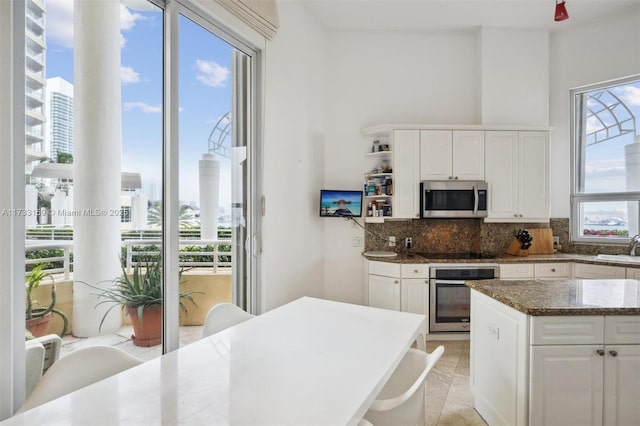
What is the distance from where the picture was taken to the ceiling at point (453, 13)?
3.43 m

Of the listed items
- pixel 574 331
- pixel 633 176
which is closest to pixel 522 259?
pixel 633 176

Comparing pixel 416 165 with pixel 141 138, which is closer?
pixel 141 138

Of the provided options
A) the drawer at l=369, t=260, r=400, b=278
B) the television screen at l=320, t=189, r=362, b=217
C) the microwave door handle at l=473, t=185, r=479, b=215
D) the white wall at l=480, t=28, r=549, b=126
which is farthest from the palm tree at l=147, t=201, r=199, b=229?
the white wall at l=480, t=28, r=549, b=126

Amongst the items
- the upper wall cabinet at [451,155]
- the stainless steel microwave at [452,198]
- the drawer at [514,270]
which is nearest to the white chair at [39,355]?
the stainless steel microwave at [452,198]

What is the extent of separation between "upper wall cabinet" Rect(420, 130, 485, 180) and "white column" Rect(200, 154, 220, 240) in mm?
2234

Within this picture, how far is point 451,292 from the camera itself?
3357 millimetres

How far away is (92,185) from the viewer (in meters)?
1.63

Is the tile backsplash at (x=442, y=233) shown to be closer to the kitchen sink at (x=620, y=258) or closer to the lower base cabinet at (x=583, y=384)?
the kitchen sink at (x=620, y=258)

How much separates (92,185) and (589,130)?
483 centimetres

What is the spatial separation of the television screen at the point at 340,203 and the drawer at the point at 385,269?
593 millimetres

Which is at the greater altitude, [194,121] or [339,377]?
[194,121]

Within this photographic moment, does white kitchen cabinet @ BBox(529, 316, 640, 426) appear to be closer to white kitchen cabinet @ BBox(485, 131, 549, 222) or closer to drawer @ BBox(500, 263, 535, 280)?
drawer @ BBox(500, 263, 535, 280)

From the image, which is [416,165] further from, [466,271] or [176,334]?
[176,334]

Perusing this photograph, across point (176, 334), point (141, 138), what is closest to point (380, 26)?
point (141, 138)
